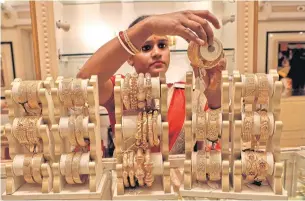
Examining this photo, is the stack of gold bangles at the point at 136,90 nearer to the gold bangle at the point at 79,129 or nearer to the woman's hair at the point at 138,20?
the gold bangle at the point at 79,129

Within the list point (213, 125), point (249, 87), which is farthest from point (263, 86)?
point (213, 125)

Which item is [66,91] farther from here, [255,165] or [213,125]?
[255,165]

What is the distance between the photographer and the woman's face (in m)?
0.96

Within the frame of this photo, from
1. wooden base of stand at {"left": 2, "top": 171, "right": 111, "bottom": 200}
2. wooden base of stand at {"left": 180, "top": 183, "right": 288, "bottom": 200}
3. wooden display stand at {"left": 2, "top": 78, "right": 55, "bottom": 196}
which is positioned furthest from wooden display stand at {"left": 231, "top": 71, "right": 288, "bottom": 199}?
wooden display stand at {"left": 2, "top": 78, "right": 55, "bottom": 196}

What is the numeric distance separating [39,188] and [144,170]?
0.30m

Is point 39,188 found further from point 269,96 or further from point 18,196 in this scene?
point 269,96

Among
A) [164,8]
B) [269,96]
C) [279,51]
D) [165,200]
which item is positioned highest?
[164,8]

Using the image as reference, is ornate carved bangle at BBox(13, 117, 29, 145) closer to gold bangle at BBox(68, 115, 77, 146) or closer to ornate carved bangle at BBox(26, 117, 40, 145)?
ornate carved bangle at BBox(26, 117, 40, 145)

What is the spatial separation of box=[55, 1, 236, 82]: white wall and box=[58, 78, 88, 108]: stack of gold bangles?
0.19m

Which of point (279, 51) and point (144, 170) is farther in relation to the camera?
point (279, 51)

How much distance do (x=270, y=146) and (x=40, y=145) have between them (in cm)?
62

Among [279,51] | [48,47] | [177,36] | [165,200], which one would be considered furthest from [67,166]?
[279,51]

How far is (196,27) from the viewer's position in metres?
0.92

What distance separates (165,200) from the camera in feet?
2.73
